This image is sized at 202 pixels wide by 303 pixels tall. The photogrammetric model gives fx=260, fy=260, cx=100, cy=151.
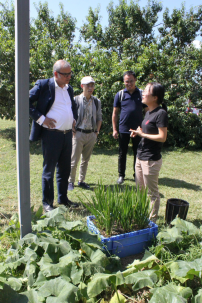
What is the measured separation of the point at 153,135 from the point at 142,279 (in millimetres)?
Result: 1759

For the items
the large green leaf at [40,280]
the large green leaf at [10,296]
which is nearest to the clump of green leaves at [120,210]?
the large green leaf at [40,280]

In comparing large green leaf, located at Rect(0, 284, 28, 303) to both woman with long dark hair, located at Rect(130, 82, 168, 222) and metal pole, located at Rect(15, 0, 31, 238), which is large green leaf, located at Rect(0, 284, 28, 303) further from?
woman with long dark hair, located at Rect(130, 82, 168, 222)

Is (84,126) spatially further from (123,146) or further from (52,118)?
(52,118)

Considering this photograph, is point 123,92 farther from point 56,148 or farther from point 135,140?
point 56,148

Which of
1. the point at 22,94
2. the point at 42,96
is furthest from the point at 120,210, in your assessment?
the point at 42,96

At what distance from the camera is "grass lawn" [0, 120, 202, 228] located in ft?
13.4

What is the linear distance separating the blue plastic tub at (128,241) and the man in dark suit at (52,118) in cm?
125

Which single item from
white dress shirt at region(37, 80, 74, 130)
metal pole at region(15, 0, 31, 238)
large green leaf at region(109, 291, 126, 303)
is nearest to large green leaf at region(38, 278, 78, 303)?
large green leaf at region(109, 291, 126, 303)

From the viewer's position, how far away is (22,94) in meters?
2.00

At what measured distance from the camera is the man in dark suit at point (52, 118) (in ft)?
11.5

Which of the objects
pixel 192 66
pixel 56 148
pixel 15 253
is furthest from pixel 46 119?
pixel 192 66

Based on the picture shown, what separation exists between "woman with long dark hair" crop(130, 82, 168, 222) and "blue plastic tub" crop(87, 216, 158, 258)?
1.60 feet

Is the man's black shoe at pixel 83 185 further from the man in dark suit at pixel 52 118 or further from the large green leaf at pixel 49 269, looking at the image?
the large green leaf at pixel 49 269

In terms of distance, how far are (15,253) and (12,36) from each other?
29.8ft
